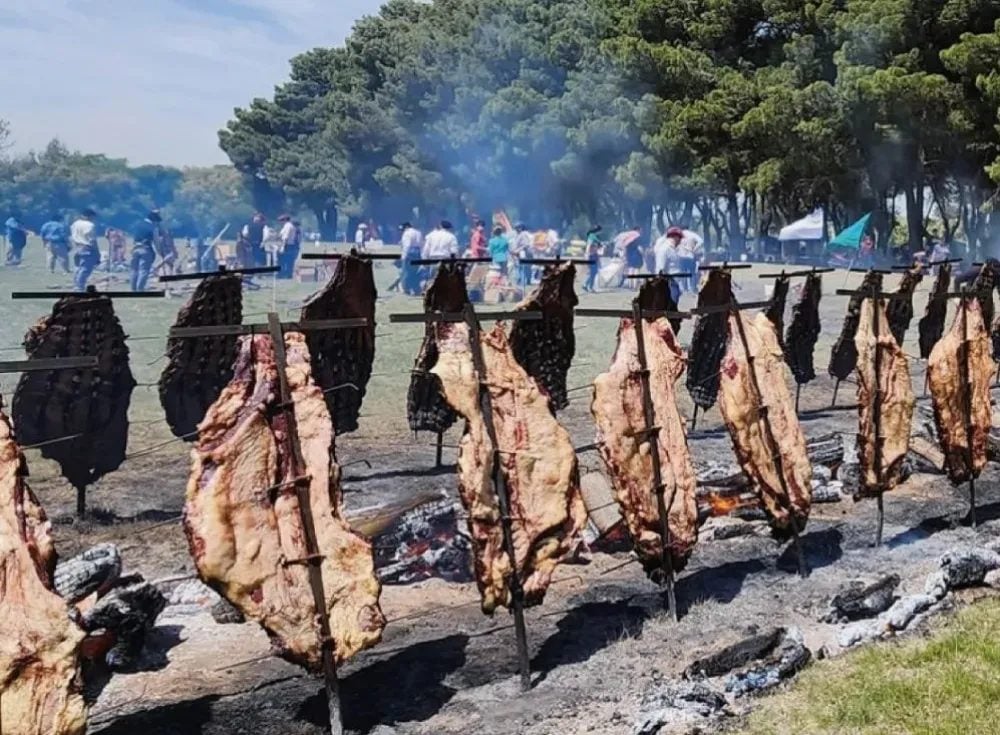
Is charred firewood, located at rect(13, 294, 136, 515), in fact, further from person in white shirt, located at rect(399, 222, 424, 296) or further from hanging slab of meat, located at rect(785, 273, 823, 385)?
person in white shirt, located at rect(399, 222, 424, 296)

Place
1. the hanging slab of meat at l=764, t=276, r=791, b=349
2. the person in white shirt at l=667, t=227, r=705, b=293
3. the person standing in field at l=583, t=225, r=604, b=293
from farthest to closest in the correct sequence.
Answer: the person standing in field at l=583, t=225, r=604, b=293, the person in white shirt at l=667, t=227, r=705, b=293, the hanging slab of meat at l=764, t=276, r=791, b=349

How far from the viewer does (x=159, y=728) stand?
585 cm

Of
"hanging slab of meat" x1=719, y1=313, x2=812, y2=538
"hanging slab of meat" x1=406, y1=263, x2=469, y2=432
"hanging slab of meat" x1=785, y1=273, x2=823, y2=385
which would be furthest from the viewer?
"hanging slab of meat" x1=785, y1=273, x2=823, y2=385

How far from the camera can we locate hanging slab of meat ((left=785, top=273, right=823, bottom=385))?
47.4ft

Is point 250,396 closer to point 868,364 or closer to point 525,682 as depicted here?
point 525,682

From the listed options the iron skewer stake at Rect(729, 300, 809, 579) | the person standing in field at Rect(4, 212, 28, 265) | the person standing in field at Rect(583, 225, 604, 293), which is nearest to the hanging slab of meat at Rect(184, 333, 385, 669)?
A: the iron skewer stake at Rect(729, 300, 809, 579)

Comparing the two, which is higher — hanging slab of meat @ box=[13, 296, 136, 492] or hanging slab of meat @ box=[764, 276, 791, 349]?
hanging slab of meat @ box=[764, 276, 791, 349]

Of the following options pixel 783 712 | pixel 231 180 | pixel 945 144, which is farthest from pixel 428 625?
pixel 231 180

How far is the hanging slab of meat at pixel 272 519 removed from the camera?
5.46 meters

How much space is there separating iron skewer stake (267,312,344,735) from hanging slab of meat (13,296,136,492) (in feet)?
12.3

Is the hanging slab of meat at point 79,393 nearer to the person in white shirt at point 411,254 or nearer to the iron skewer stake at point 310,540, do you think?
the iron skewer stake at point 310,540

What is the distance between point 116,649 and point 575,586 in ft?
11.1

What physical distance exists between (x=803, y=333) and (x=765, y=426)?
655 cm

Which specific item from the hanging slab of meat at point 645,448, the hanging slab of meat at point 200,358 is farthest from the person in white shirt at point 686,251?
the hanging slab of meat at point 645,448
